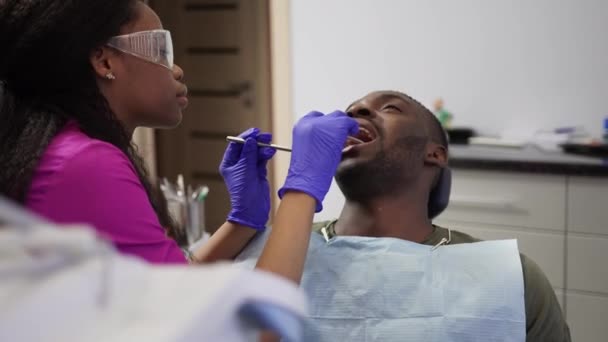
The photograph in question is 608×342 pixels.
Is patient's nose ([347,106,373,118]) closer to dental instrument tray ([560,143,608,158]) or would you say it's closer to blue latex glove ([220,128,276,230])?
blue latex glove ([220,128,276,230])

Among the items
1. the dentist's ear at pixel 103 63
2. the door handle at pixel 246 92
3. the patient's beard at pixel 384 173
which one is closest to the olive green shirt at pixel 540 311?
the patient's beard at pixel 384 173

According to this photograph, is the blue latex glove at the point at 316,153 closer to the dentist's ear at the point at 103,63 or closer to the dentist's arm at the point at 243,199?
the dentist's arm at the point at 243,199

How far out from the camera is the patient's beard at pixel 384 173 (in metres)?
1.50

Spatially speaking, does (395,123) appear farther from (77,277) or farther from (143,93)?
(77,277)

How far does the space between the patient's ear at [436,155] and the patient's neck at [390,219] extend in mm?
93

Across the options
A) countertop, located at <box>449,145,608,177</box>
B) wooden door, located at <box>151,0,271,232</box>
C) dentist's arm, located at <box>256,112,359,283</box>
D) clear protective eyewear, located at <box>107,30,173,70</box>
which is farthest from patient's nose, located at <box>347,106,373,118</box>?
wooden door, located at <box>151,0,271,232</box>

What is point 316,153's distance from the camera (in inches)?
49.8

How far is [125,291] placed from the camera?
1.72 feet

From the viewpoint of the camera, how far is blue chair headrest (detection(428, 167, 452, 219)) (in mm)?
1620

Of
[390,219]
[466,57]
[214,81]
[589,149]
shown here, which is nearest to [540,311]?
[390,219]

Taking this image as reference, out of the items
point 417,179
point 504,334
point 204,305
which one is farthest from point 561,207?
point 204,305

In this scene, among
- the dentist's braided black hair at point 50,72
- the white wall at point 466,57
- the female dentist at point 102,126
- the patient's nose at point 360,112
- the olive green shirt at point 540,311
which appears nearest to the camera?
the female dentist at point 102,126

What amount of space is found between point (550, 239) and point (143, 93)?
5.25ft

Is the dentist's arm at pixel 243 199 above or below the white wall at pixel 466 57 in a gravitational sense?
below
